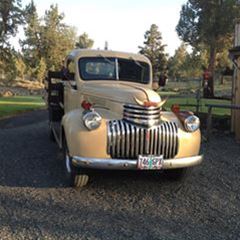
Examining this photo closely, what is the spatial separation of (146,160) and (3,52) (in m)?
30.4

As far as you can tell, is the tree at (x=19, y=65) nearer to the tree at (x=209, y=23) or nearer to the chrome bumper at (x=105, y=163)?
the tree at (x=209, y=23)

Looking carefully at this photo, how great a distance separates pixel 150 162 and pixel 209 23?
134 feet

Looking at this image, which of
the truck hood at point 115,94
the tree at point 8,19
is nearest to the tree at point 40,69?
the tree at point 8,19

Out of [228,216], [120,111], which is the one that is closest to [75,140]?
[120,111]

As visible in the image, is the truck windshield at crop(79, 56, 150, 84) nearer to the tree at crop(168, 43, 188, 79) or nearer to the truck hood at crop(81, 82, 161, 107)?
the truck hood at crop(81, 82, 161, 107)

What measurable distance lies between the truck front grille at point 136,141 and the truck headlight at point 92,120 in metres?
Answer: 0.18

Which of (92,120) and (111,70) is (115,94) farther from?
(111,70)

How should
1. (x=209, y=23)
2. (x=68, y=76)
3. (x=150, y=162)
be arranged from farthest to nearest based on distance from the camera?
1. (x=209, y=23)
2. (x=68, y=76)
3. (x=150, y=162)

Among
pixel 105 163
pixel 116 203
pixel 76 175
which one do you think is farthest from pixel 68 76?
pixel 116 203

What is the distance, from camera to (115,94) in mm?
7852

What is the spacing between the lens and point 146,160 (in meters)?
6.95

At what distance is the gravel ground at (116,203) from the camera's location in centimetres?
545

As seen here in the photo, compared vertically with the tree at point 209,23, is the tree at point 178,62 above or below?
below

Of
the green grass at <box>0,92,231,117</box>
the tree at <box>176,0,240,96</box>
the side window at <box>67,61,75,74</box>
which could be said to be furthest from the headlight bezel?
the tree at <box>176,0,240,96</box>
